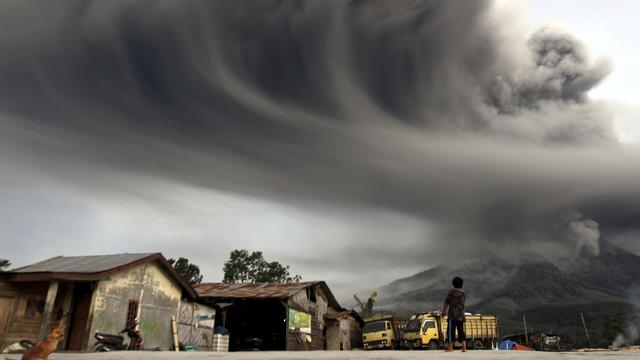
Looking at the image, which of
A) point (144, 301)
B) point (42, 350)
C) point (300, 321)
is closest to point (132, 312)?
point (144, 301)

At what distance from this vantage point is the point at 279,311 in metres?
Result: 28.1

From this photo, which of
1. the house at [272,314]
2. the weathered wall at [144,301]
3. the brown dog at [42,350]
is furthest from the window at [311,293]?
the brown dog at [42,350]

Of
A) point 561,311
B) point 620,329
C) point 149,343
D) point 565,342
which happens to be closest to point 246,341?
point 149,343

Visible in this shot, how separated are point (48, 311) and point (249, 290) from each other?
13593mm

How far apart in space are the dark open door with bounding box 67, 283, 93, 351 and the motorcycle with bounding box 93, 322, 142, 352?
3.78 ft

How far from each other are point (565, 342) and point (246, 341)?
36.0 metres

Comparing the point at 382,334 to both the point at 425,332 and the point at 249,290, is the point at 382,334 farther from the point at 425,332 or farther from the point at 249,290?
the point at 249,290

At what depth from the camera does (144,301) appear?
60.1 ft

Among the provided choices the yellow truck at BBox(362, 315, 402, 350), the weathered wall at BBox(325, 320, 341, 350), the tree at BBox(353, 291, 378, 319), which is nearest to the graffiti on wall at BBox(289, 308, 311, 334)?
the yellow truck at BBox(362, 315, 402, 350)

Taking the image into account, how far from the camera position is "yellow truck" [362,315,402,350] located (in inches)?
1125

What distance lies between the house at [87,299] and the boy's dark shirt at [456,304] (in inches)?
484

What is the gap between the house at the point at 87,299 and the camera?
15539 mm

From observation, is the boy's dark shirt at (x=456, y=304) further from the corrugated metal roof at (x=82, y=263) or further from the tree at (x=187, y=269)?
the tree at (x=187, y=269)

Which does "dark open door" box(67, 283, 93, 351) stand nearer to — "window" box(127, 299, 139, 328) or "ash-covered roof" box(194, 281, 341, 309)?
"window" box(127, 299, 139, 328)
